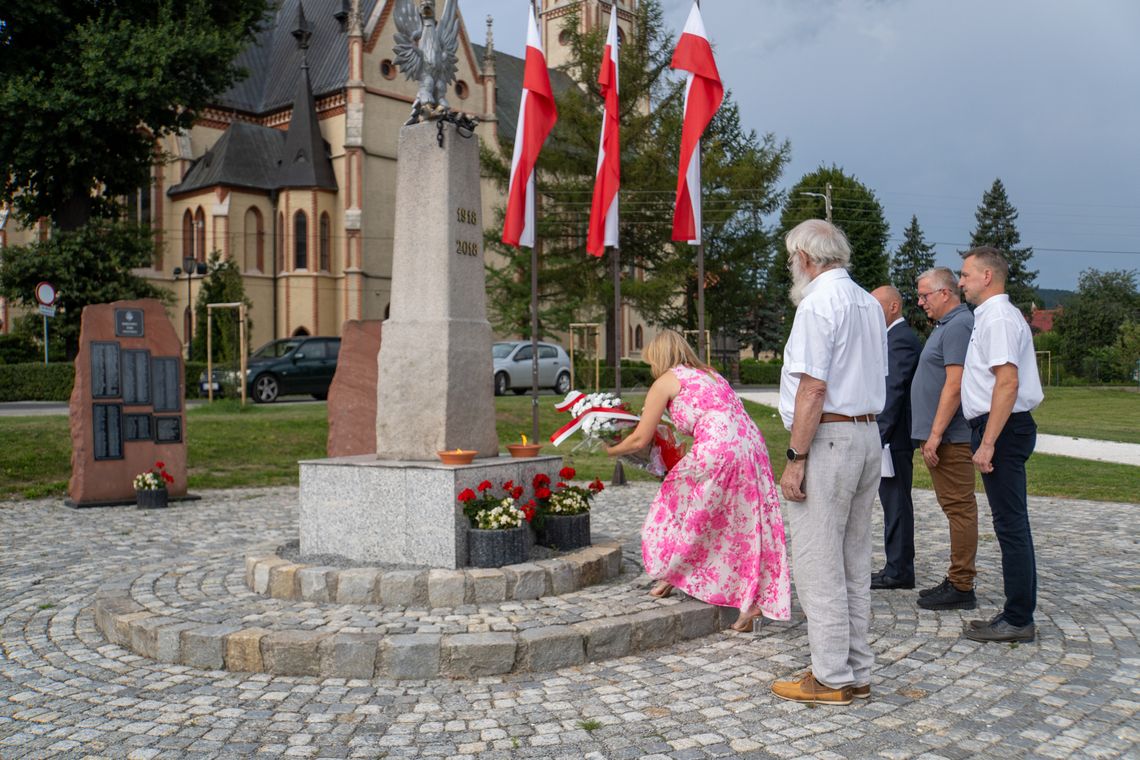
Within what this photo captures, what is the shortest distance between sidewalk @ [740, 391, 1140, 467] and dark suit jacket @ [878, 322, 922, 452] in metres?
10.9

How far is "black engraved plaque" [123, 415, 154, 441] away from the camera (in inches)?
465

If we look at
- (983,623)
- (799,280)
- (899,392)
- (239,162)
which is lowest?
(983,623)

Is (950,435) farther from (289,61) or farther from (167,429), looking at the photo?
(289,61)

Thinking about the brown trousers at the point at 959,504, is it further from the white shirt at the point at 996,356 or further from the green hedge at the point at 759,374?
the green hedge at the point at 759,374

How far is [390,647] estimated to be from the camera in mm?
4965

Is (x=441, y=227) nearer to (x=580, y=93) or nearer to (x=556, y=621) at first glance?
(x=556, y=621)

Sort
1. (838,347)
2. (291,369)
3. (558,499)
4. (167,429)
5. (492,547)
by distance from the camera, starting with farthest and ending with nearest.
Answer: (291,369), (167,429), (558,499), (492,547), (838,347)

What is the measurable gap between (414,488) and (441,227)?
201cm

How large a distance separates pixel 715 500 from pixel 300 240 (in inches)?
1632

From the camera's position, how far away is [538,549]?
22.4 feet

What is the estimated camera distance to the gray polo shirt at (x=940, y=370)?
5.97 metres

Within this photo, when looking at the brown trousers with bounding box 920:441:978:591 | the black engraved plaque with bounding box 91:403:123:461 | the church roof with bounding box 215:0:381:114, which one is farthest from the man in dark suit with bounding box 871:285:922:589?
the church roof with bounding box 215:0:381:114

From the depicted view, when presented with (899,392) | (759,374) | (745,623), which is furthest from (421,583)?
(759,374)

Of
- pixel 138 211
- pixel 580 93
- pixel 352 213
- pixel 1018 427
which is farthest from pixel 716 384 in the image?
pixel 138 211
